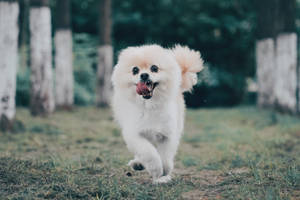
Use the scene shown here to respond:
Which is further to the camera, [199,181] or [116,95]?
[116,95]

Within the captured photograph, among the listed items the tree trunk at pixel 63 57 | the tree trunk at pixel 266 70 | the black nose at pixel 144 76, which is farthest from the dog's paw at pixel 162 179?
the tree trunk at pixel 266 70

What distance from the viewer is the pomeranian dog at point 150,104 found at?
4.46 m

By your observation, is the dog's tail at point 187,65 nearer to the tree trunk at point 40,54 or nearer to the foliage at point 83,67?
the tree trunk at point 40,54

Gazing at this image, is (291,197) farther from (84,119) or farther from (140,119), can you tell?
(84,119)

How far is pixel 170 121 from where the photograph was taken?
185 inches

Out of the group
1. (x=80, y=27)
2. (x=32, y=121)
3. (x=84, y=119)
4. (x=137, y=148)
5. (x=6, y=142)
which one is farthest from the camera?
(x=80, y=27)

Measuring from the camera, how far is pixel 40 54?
981 cm

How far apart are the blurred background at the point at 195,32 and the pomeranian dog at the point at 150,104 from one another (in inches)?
506

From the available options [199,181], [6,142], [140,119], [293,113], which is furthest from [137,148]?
[293,113]

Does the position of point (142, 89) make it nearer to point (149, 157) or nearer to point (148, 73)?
point (148, 73)

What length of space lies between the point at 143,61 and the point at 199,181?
146 centimetres

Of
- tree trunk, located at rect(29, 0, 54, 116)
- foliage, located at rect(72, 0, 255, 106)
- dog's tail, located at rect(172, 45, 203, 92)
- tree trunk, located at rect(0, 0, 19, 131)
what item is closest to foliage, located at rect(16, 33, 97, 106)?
foliage, located at rect(72, 0, 255, 106)

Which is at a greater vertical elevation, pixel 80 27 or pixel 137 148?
pixel 80 27

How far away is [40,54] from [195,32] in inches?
396
